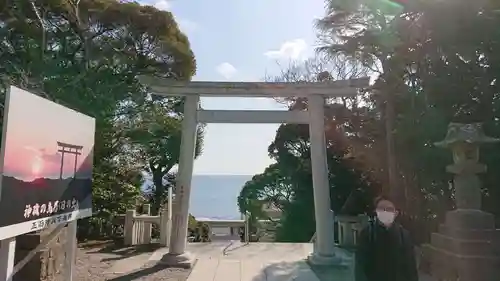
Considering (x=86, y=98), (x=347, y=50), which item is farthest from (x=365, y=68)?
(x=86, y=98)

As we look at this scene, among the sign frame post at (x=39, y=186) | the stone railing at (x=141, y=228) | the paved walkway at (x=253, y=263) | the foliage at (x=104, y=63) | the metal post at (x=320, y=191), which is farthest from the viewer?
the foliage at (x=104, y=63)

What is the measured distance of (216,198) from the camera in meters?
24.2

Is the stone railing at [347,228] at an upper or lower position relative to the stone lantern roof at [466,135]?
lower

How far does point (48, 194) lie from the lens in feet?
10.2

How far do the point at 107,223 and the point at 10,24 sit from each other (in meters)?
5.08

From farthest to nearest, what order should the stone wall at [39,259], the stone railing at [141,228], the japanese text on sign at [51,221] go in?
the stone railing at [141,228] < the stone wall at [39,259] < the japanese text on sign at [51,221]

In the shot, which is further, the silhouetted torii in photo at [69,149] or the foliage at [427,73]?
the foliage at [427,73]

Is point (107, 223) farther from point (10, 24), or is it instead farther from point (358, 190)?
point (358, 190)

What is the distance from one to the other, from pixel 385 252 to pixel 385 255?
0.02 metres

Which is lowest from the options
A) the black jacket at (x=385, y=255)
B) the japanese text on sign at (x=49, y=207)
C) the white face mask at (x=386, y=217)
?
the black jacket at (x=385, y=255)

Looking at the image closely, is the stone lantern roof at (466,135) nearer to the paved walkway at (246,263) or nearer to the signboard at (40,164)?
the paved walkway at (246,263)

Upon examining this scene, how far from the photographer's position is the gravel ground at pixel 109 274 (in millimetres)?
5754

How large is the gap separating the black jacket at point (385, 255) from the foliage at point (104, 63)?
22.8 feet

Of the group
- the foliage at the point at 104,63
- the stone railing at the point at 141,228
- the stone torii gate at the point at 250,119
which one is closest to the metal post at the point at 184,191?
the stone torii gate at the point at 250,119
